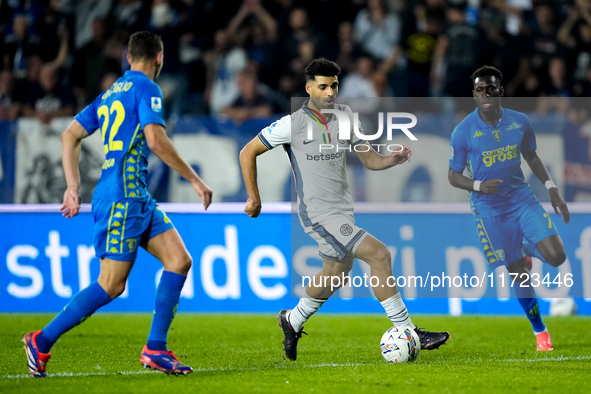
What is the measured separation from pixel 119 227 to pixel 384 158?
2.07 metres

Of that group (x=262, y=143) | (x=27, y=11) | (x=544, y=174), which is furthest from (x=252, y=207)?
(x=27, y=11)

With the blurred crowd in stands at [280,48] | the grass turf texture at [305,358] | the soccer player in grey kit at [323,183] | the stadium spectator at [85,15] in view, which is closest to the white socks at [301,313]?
the soccer player in grey kit at [323,183]

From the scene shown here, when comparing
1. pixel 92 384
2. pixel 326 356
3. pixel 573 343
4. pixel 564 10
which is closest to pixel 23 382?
pixel 92 384

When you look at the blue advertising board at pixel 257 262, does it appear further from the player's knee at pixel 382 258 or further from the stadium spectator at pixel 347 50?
the player's knee at pixel 382 258

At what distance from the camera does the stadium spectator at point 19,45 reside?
461 inches

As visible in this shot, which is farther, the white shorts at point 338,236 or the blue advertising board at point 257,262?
the blue advertising board at point 257,262

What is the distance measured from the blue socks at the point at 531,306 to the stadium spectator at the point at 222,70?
5.35 metres

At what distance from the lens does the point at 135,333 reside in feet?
25.1

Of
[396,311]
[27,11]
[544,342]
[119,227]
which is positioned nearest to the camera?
[119,227]

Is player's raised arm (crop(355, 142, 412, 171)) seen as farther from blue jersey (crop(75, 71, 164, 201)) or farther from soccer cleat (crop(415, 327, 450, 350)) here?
blue jersey (crop(75, 71, 164, 201))

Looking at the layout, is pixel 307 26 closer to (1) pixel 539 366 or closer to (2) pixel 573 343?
(2) pixel 573 343

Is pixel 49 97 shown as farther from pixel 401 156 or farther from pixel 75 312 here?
pixel 401 156

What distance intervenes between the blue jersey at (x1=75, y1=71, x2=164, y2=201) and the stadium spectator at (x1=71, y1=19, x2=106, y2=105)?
6402 millimetres

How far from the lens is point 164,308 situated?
16.7 ft
